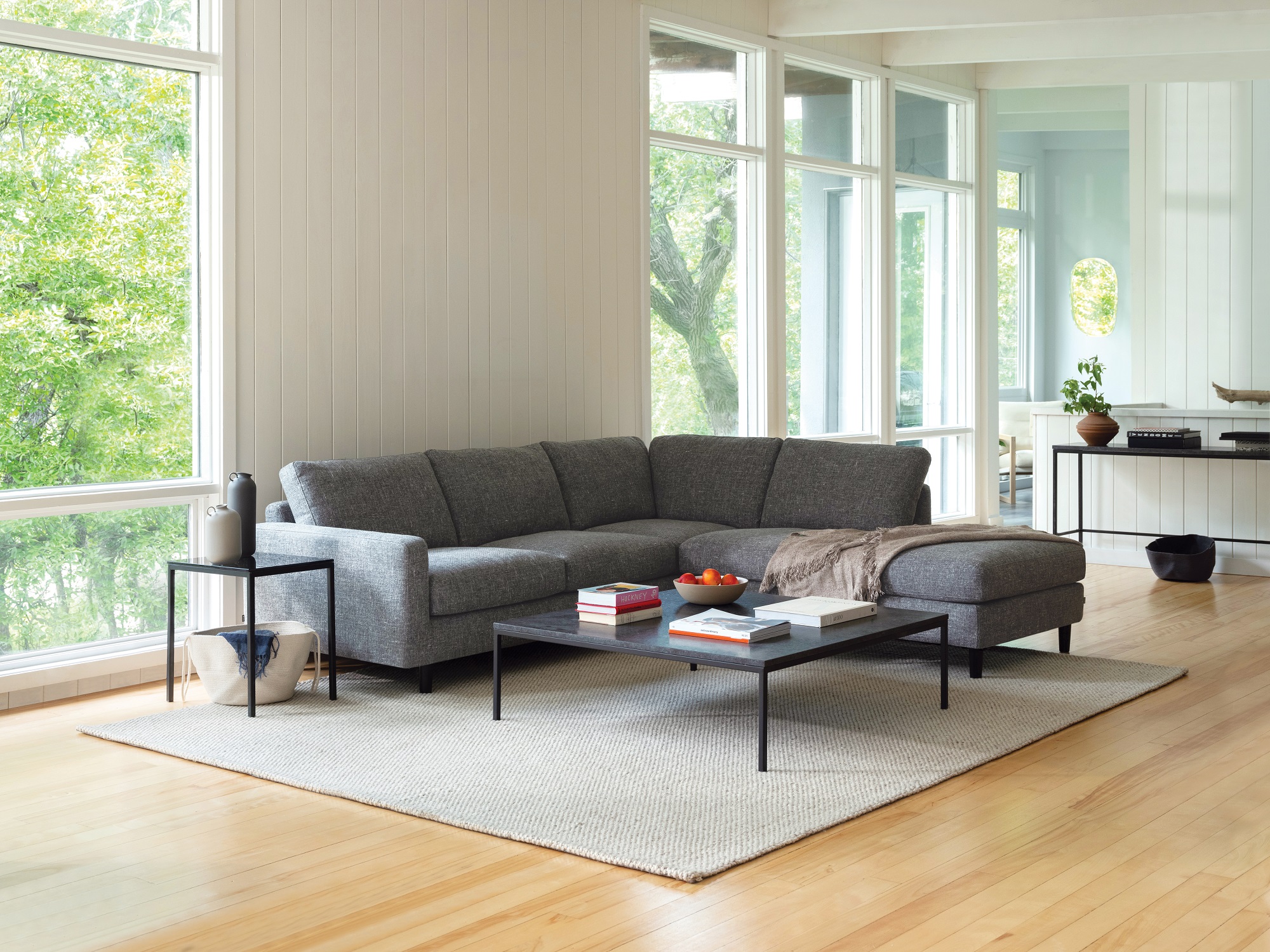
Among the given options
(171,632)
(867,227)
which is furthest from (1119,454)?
(171,632)

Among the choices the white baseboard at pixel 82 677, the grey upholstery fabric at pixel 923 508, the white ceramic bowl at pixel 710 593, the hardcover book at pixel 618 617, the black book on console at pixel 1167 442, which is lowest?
the white baseboard at pixel 82 677

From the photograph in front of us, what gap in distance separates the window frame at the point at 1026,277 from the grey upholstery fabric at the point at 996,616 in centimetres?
751

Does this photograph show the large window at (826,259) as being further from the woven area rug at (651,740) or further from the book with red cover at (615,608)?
the book with red cover at (615,608)

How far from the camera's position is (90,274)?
465 cm

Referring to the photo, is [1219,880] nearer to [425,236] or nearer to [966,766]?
[966,766]

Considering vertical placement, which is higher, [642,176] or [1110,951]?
[642,176]

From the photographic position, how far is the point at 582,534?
17.7 feet

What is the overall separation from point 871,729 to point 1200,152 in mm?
5786

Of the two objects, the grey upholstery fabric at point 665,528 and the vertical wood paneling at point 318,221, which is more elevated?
the vertical wood paneling at point 318,221

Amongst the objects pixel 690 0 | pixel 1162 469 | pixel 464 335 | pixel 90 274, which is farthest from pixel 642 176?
pixel 1162 469

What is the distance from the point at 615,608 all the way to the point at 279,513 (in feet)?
5.06

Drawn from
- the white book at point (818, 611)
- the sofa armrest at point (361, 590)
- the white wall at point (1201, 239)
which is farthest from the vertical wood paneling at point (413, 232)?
the white wall at point (1201, 239)

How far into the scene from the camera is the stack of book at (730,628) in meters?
3.76

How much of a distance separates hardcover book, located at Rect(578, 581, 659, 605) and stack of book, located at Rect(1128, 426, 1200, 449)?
13.3ft
